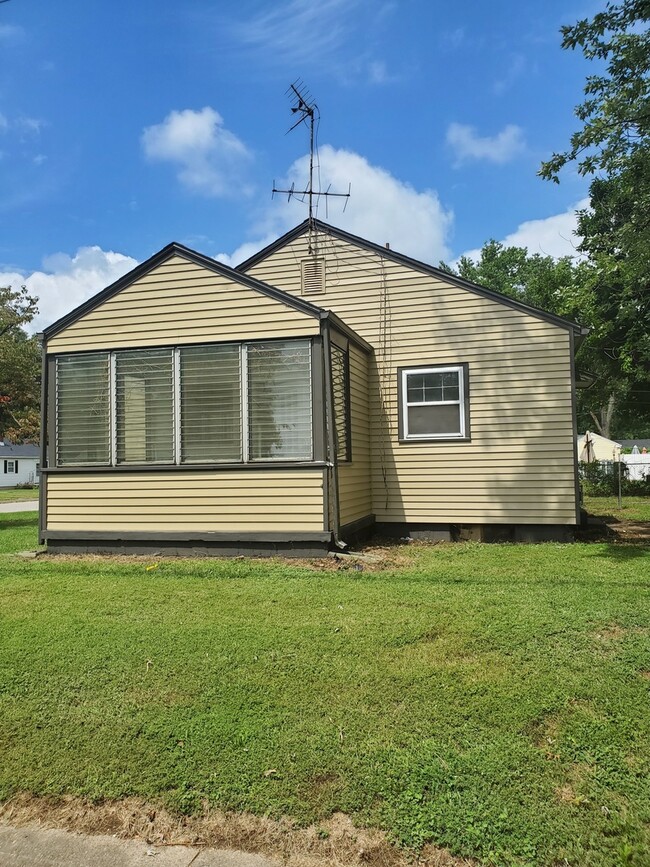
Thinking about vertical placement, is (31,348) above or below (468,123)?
below

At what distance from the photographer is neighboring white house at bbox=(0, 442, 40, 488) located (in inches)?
1711

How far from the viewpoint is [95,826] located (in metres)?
2.37

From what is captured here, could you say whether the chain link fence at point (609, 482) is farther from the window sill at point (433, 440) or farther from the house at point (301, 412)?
the window sill at point (433, 440)

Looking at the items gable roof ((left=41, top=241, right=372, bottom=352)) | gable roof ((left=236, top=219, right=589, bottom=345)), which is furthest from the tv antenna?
gable roof ((left=41, top=241, right=372, bottom=352))

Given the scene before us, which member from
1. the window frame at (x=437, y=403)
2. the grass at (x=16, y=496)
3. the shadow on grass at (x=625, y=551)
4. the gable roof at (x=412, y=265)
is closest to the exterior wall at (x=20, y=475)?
the grass at (x=16, y=496)

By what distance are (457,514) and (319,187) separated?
6325 millimetres

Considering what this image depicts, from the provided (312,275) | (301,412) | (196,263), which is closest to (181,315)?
(196,263)

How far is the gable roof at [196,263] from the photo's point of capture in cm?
749

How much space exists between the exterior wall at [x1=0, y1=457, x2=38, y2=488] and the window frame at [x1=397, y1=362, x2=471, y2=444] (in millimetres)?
42505

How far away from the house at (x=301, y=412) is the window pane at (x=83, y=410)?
2cm

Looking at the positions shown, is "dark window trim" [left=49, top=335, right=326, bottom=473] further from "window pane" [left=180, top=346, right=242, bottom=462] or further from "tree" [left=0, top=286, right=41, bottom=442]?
"tree" [left=0, top=286, right=41, bottom=442]

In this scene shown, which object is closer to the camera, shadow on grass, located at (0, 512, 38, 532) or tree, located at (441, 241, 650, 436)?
tree, located at (441, 241, 650, 436)

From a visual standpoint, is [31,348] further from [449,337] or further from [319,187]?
[449,337]

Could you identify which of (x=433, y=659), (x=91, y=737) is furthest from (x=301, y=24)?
(x=91, y=737)
